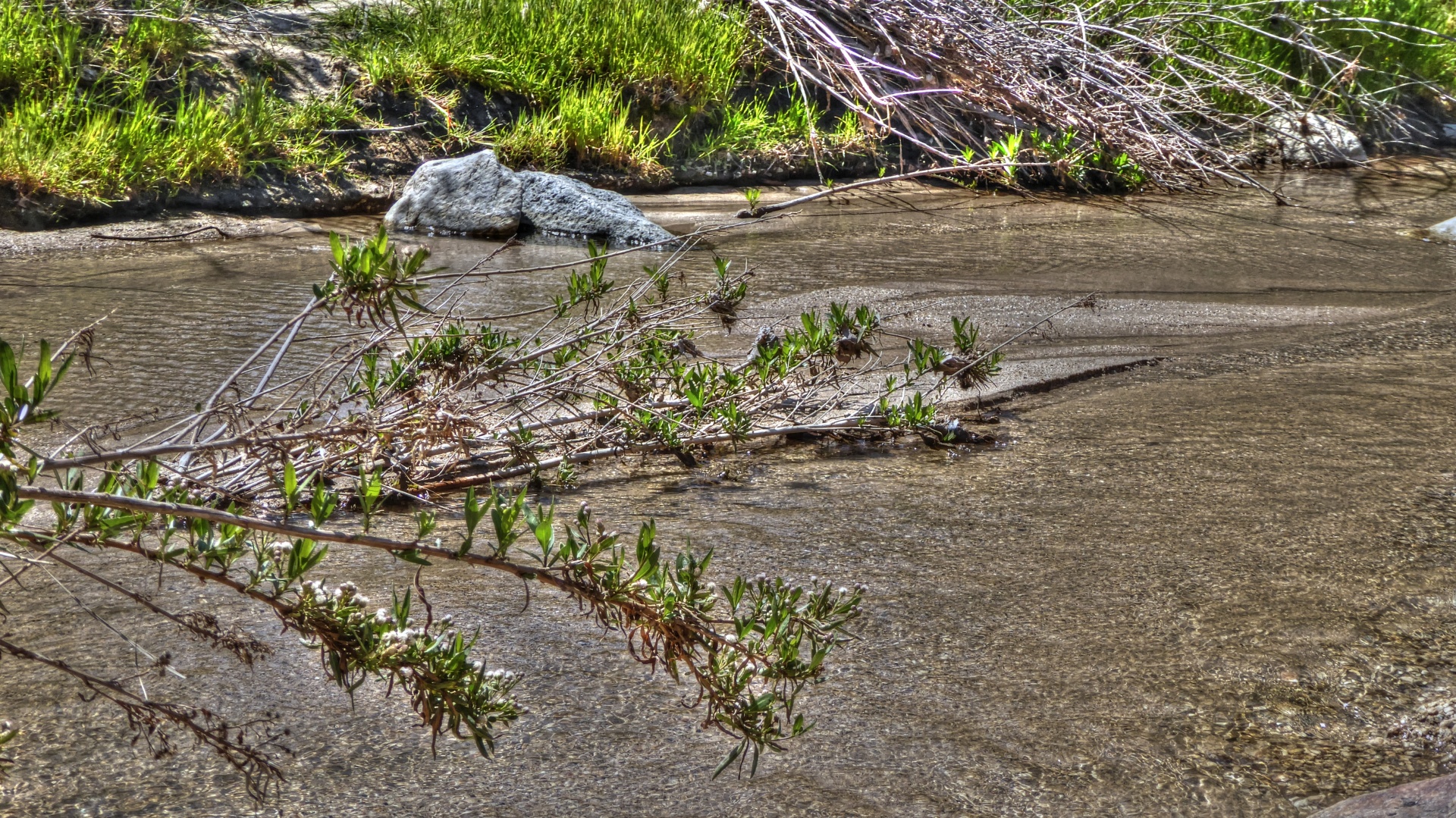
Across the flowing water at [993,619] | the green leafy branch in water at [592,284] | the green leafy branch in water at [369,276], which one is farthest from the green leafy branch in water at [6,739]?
the green leafy branch in water at [592,284]

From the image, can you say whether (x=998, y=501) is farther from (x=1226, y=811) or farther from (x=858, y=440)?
(x=1226, y=811)

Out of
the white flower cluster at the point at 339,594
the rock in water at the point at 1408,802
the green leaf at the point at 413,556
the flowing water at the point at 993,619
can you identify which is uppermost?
the green leaf at the point at 413,556

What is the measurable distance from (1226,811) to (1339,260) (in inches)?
212

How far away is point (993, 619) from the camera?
2.62m

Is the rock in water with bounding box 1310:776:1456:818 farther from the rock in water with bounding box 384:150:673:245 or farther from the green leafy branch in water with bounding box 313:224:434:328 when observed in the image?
the rock in water with bounding box 384:150:673:245

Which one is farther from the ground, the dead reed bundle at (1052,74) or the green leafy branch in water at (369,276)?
the dead reed bundle at (1052,74)

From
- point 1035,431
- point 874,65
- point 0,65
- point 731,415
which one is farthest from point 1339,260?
point 0,65

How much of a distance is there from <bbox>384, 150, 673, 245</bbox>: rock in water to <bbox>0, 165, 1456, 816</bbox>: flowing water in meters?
1.56

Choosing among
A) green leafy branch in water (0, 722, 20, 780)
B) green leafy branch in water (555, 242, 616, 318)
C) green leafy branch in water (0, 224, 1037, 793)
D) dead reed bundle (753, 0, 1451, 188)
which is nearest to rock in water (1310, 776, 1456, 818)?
green leafy branch in water (0, 224, 1037, 793)

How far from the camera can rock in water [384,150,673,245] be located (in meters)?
6.51

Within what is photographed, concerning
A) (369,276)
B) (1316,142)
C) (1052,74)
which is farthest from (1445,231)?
(369,276)

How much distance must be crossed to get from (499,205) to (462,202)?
0.66 ft

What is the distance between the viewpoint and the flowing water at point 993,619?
2.02m

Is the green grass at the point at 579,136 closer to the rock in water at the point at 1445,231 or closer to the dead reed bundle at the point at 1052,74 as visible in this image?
the dead reed bundle at the point at 1052,74
